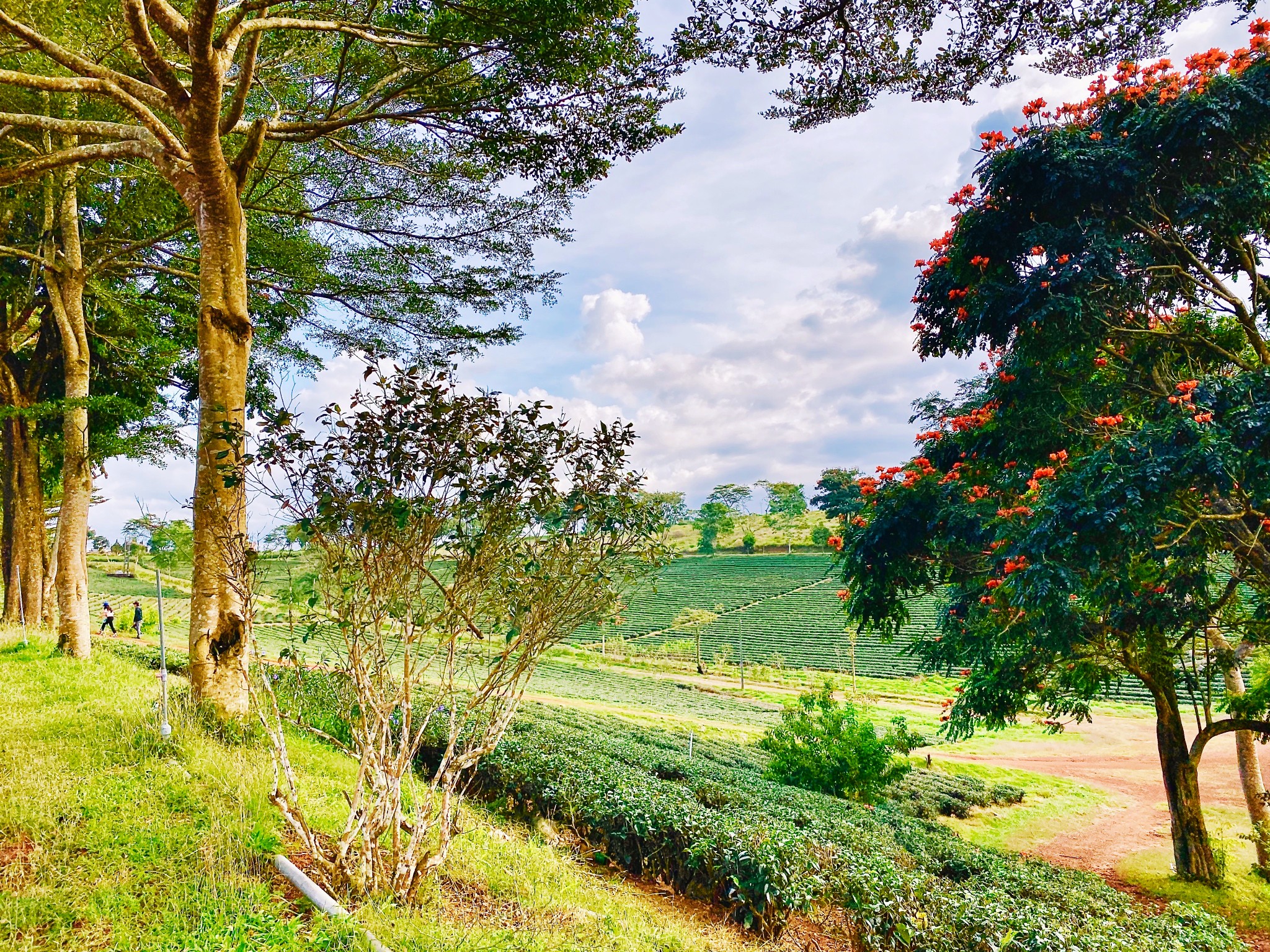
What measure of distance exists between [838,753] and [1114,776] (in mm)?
16320

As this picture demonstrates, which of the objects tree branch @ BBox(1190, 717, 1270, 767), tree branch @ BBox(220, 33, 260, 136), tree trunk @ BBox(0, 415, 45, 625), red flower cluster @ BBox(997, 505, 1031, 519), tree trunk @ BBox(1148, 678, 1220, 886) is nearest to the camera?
tree branch @ BBox(220, 33, 260, 136)

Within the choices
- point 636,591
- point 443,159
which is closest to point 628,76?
point 443,159

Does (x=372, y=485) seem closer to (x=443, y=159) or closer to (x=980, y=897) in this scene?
(x=980, y=897)

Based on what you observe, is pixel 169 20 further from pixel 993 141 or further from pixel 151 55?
pixel 993 141

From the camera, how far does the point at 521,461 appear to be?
368 centimetres

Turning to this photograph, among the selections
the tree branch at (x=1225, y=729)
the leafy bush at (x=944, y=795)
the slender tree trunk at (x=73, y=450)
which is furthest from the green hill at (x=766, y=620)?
the slender tree trunk at (x=73, y=450)

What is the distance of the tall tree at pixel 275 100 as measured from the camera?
535 centimetres

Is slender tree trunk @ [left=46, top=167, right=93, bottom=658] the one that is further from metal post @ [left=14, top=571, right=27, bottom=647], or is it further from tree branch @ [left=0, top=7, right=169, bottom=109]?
tree branch @ [left=0, top=7, right=169, bottom=109]

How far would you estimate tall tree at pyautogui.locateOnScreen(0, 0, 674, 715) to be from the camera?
17.5 ft

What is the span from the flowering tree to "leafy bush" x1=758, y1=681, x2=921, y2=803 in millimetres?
2288

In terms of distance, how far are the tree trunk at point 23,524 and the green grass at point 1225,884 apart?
1868cm

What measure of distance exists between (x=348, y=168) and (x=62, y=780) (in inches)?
303

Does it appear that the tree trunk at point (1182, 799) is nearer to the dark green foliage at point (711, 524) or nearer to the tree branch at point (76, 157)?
the tree branch at point (76, 157)

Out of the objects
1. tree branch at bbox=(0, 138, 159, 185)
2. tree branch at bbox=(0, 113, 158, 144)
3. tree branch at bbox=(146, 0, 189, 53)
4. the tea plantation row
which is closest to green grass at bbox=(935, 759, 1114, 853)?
the tea plantation row
